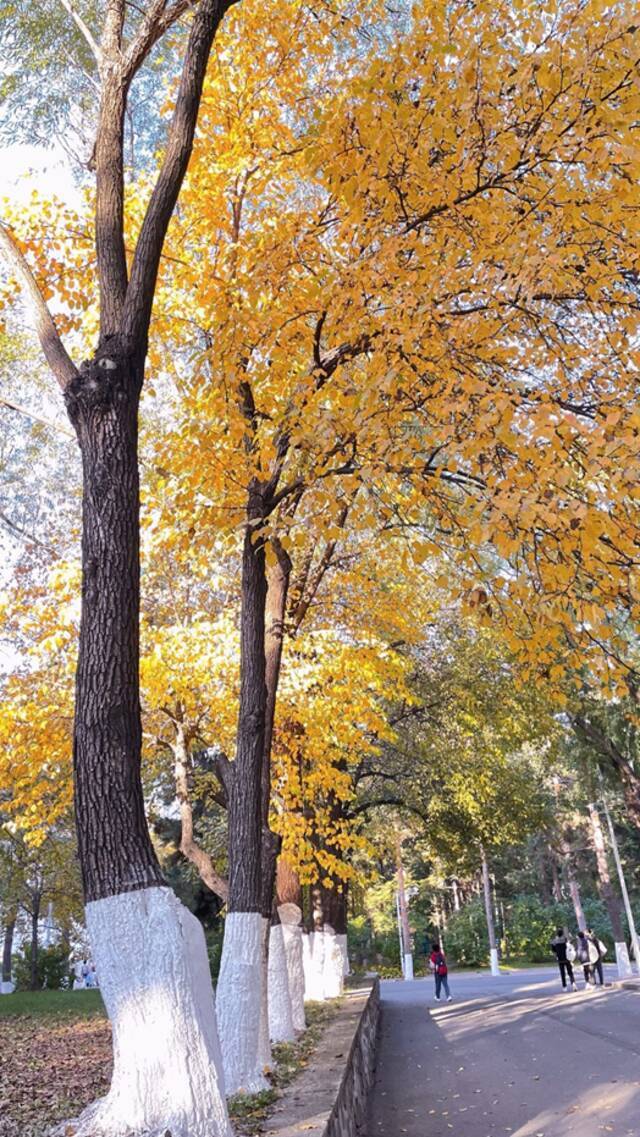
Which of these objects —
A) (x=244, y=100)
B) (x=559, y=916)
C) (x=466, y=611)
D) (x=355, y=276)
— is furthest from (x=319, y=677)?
(x=559, y=916)

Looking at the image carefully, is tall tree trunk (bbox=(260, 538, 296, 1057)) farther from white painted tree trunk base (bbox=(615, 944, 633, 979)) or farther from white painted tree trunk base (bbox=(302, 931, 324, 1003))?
white painted tree trunk base (bbox=(615, 944, 633, 979))

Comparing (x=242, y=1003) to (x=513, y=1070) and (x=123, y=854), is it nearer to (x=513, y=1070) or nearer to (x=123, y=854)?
(x=123, y=854)

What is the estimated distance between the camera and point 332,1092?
652cm

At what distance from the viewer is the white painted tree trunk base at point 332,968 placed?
703 inches

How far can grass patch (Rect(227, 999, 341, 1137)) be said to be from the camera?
18.3 ft

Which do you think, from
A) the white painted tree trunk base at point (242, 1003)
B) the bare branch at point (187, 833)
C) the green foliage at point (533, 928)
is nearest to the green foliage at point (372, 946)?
the green foliage at point (533, 928)

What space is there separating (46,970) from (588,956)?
2086cm

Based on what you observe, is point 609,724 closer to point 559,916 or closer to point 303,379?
point 303,379

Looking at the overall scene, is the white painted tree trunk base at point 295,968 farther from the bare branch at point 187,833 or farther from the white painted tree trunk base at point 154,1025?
the white painted tree trunk base at point 154,1025

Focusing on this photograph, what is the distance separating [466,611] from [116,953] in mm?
3692

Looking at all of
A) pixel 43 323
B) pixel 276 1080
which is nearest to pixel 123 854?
pixel 43 323

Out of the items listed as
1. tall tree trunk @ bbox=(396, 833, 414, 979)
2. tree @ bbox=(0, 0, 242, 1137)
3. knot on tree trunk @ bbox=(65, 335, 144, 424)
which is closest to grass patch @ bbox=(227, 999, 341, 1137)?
tree @ bbox=(0, 0, 242, 1137)

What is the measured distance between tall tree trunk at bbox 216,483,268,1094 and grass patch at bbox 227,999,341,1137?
0.92ft

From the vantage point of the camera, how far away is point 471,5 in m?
7.40
